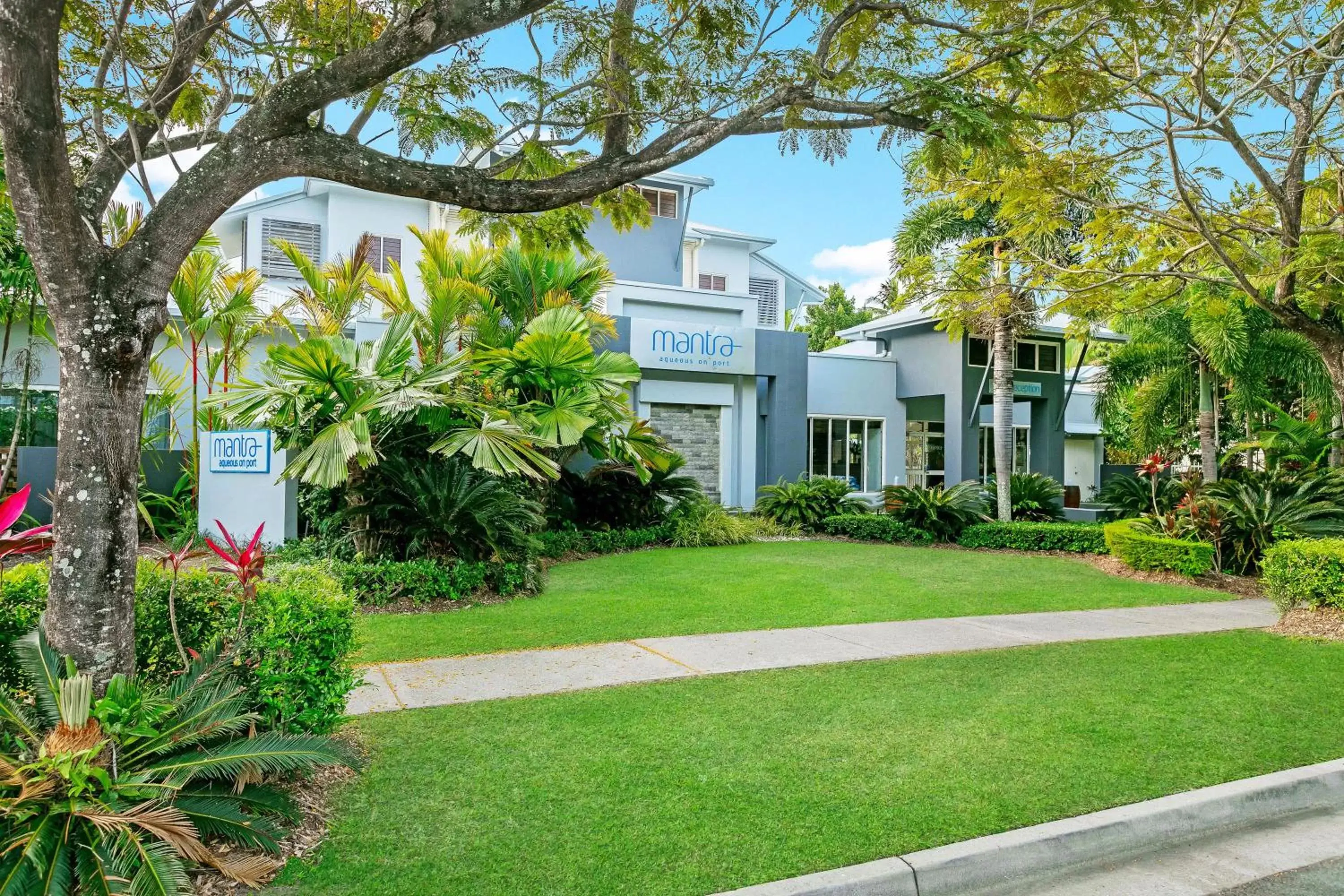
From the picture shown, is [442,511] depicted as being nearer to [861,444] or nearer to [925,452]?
[861,444]

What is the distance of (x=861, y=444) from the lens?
2475 cm

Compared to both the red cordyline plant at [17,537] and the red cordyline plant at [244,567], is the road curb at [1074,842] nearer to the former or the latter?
the red cordyline plant at [244,567]

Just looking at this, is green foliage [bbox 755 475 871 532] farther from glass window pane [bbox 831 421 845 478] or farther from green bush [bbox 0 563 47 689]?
green bush [bbox 0 563 47 689]

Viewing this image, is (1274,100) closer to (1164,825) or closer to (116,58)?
(1164,825)

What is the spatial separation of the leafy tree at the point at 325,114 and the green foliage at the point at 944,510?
10507 mm

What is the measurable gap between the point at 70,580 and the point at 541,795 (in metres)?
2.36

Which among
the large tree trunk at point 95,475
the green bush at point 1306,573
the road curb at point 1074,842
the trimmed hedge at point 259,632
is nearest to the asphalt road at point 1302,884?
the road curb at point 1074,842

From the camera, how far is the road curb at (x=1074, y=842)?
3.73m

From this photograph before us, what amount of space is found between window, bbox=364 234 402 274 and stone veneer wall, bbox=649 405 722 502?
8795mm

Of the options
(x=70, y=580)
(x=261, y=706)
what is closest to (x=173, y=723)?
(x=261, y=706)

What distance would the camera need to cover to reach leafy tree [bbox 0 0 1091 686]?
12.8 ft

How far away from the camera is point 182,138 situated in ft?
19.1

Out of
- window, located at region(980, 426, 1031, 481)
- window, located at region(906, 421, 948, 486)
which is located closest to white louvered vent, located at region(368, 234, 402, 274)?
window, located at region(906, 421, 948, 486)

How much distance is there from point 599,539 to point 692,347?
613 cm
